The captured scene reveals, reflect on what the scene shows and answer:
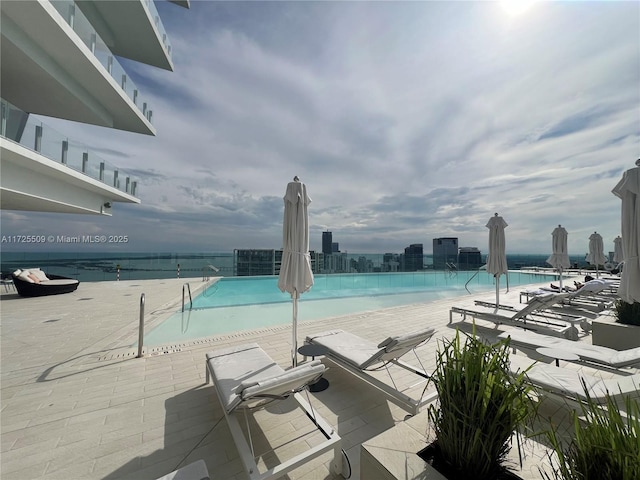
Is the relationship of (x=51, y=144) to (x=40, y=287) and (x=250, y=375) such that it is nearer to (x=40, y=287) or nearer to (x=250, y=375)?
(x=40, y=287)

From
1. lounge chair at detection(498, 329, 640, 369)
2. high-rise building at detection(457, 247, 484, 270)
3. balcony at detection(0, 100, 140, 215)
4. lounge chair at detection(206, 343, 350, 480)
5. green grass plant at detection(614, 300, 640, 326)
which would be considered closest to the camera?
lounge chair at detection(206, 343, 350, 480)

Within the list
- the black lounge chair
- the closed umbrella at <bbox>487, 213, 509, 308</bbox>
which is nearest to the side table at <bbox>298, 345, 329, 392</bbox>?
the closed umbrella at <bbox>487, 213, 509, 308</bbox>

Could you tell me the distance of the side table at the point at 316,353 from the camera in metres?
3.04

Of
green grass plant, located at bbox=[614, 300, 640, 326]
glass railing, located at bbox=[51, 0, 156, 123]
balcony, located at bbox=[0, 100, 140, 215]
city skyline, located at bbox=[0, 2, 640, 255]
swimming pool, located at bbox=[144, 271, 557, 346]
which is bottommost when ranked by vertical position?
swimming pool, located at bbox=[144, 271, 557, 346]

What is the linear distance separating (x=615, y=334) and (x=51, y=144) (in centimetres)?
1354

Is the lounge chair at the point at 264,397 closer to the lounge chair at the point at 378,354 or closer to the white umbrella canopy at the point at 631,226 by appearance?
the lounge chair at the point at 378,354

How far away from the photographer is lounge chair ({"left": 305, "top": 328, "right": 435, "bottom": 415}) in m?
2.53

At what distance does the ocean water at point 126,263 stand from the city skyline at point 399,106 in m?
0.70

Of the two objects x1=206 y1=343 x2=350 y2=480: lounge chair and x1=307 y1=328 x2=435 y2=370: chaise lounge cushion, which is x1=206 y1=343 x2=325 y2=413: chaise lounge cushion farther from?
x1=307 y1=328 x2=435 y2=370: chaise lounge cushion

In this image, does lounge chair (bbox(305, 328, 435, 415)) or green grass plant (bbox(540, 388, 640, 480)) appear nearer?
green grass plant (bbox(540, 388, 640, 480))

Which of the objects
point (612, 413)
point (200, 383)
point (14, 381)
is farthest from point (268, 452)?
point (14, 381)

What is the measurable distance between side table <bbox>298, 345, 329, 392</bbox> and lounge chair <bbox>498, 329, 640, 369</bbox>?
2047mm

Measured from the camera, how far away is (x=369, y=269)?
1498 centimetres

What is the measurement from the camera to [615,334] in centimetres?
405
